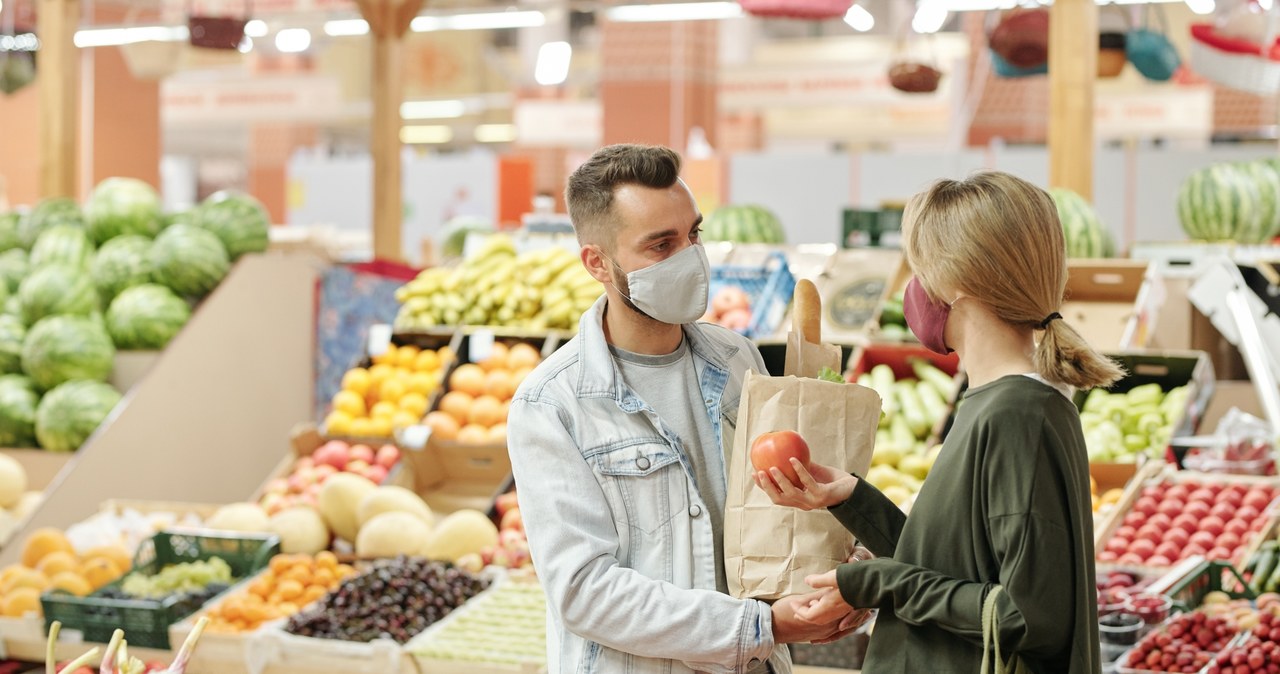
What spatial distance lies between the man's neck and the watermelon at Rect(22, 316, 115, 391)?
427cm

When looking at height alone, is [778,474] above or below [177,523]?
above

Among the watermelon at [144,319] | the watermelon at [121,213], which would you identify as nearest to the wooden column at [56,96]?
the watermelon at [121,213]

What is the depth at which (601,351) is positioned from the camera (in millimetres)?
2150

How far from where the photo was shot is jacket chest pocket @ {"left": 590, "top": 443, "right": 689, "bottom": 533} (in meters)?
2.09

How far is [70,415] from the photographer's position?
224 inches

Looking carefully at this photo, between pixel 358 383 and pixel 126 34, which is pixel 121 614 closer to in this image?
pixel 358 383

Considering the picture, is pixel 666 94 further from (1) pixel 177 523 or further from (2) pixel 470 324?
(1) pixel 177 523

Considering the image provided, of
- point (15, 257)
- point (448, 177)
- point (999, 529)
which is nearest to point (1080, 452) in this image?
point (999, 529)

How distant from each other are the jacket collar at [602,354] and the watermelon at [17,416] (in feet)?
14.1

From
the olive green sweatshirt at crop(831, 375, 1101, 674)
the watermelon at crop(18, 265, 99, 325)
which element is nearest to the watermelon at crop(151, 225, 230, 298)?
the watermelon at crop(18, 265, 99, 325)

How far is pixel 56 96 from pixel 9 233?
0.95 metres

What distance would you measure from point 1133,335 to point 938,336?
3563 mm

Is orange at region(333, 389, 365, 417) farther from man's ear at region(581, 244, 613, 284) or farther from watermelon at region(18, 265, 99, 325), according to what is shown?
man's ear at region(581, 244, 613, 284)

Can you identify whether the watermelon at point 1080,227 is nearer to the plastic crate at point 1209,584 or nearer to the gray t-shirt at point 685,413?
A: the plastic crate at point 1209,584
